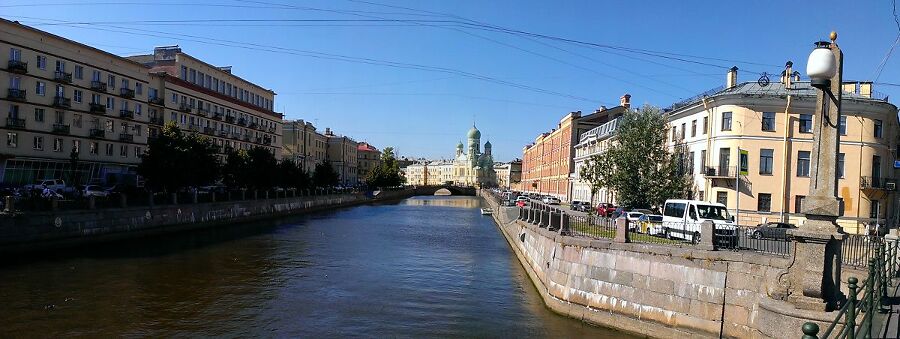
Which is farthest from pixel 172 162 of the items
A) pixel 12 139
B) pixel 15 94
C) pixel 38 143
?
pixel 38 143

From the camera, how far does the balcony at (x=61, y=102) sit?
168ft

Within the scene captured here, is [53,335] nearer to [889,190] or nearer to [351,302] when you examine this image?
[351,302]

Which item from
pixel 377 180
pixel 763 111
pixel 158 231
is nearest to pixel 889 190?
pixel 763 111

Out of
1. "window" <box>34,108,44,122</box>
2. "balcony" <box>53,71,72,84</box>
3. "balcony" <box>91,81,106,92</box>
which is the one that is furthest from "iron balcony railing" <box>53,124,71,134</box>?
"balcony" <box>91,81,106,92</box>

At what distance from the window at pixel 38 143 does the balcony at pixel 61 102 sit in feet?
10.8

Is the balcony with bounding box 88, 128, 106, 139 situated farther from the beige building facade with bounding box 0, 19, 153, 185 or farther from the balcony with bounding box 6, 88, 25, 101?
the balcony with bounding box 6, 88, 25, 101

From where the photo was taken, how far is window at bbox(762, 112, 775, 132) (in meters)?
37.7

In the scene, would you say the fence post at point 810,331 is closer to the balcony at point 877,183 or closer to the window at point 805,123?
the window at point 805,123

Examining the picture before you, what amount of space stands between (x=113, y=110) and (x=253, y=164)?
1495 cm

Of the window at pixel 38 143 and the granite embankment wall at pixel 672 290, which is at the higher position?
the window at pixel 38 143

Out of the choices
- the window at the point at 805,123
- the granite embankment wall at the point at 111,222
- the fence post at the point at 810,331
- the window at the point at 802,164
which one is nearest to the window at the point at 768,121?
the window at the point at 805,123

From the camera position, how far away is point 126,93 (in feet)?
197

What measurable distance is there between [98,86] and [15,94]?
908 cm

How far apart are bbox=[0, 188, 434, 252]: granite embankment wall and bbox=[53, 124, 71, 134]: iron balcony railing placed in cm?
1647
